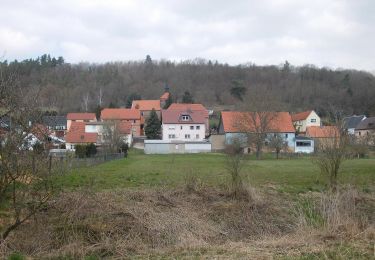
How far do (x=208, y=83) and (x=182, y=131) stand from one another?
2065 inches

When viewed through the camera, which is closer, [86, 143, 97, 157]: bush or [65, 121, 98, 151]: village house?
[86, 143, 97, 157]: bush

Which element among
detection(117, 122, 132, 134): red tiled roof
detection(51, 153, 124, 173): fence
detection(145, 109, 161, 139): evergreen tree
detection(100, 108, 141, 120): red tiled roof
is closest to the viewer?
detection(51, 153, 124, 173): fence

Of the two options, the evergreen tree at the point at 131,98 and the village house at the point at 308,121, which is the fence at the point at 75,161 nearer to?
the village house at the point at 308,121

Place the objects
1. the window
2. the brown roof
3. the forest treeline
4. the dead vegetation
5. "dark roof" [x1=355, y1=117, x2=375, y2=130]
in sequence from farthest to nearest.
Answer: the forest treeline, "dark roof" [x1=355, y1=117, x2=375, y2=130], the window, the brown roof, the dead vegetation

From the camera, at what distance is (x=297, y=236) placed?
318 inches

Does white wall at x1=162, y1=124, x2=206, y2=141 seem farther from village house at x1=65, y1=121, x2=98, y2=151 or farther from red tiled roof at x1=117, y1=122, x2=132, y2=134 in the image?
village house at x1=65, y1=121, x2=98, y2=151

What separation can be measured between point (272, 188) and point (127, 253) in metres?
10.0

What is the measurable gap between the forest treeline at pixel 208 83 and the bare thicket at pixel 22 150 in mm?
89513

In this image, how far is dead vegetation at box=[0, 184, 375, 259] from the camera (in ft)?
24.6

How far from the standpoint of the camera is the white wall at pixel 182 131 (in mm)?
74062

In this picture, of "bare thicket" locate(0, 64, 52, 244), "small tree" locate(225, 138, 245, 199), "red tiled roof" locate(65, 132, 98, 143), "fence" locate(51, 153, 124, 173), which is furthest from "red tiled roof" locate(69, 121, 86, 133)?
"bare thicket" locate(0, 64, 52, 244)

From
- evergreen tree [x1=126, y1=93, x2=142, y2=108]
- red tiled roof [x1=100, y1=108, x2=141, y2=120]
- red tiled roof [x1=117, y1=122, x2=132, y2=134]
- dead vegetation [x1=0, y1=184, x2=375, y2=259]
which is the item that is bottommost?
dead vegetation [x1=0, y1=184, x2=375, y2=259]

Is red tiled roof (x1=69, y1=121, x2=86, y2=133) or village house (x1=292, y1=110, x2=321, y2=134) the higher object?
village house (x1=292, y1=110, x2=321, y2=134)

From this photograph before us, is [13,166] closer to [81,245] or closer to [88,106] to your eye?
[81,245]
